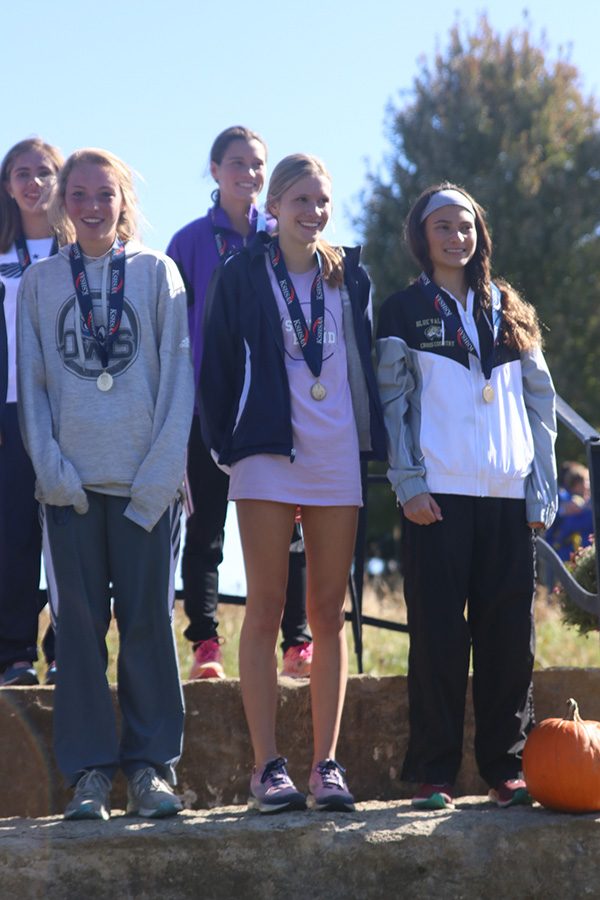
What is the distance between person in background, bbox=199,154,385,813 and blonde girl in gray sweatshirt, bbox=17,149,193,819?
0.63 ft

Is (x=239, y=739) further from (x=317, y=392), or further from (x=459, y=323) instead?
(x=459, y=323)

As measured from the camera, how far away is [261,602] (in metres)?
4.41

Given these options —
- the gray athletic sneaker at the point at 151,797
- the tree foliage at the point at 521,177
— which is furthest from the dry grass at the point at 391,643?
the tree foliage at the point at 521,177

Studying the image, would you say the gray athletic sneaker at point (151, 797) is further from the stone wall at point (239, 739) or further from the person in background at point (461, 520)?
the person in background at point (461, 520)

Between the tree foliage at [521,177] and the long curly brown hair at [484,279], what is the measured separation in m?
16.4

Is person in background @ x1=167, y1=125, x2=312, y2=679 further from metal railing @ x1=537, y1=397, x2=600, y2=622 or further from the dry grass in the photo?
the dry grass

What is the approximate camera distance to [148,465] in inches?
170

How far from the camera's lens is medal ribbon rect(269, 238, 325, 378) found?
450cm

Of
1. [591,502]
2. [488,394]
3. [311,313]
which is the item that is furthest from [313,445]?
[591,502]

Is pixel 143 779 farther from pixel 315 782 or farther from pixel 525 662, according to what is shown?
pixel 525 662

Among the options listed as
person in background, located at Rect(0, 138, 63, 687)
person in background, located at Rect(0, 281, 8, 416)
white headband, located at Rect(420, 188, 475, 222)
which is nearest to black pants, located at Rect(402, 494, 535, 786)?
white headband, located at Rect(420, 188, 475, 222)

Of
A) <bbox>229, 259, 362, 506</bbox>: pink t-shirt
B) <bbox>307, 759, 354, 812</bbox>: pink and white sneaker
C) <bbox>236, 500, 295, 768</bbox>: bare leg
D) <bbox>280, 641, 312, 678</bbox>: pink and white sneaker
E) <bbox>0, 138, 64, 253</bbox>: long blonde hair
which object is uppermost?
<bbox>0, 138, 64, 253</bbox>: long blonde hair

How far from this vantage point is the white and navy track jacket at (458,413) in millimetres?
4543

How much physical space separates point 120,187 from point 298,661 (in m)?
1.91
